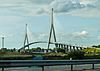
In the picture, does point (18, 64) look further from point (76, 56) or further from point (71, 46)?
point (71, 46)

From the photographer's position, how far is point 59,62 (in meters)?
31.1

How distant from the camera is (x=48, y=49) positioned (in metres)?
158

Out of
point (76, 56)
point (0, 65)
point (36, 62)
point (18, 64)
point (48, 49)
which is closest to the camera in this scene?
point (0, 65)

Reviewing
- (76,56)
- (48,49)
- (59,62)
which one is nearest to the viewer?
(59,62)

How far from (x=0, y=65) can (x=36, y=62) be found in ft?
13.9

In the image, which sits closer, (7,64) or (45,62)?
(7,64)

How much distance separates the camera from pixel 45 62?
96.5ft

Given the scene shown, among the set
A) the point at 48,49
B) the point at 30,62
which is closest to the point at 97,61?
the point at 30,62

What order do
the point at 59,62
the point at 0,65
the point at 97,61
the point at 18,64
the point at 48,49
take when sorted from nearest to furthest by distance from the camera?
the point at 0,65
the point at 18,64
the point at 59,62
the point at 97,61
the point at 48,49

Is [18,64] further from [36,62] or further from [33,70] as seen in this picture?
[33,70]

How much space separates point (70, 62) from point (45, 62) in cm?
381

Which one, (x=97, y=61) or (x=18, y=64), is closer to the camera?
(x=18, y=64)

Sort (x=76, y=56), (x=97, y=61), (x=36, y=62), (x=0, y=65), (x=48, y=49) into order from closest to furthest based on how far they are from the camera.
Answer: (x=0, y=65) → (x=36, y=62) → (x=97, y=61) → (x=76, y=56) → (x=48, y=49)

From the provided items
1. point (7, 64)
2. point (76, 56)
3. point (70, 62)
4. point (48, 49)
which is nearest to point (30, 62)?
point (7, 64)
